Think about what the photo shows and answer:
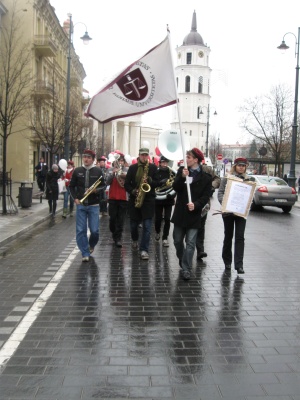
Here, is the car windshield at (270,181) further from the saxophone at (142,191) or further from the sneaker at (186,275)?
the sneaker at (186,275)

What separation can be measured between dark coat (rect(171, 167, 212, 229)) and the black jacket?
1.70 metres

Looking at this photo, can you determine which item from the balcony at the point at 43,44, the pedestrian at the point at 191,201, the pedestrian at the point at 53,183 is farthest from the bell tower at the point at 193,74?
the pedestrian at the point at 191,201

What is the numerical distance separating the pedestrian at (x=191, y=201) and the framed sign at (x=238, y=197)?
0.52 meters

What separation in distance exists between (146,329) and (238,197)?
3.39 m

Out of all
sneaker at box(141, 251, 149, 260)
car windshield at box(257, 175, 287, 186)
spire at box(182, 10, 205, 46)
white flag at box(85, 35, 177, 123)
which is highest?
spire at box(182, 10, 205, 46)

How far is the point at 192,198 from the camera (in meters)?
7.26

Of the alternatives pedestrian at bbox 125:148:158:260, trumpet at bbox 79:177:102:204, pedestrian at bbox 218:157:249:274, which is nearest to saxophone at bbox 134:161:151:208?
pedestrian at bbox 125:148:158:260

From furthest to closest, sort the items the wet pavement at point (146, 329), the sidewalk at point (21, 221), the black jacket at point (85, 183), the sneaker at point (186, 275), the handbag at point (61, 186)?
the handbag at point (61, 186) → the sidewalk at point (21, 221) → the black jacket at point (85, 183) → the sneaker at point (186, 275) → the wet pavement at point (146, 329)

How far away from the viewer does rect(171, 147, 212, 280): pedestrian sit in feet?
23.4

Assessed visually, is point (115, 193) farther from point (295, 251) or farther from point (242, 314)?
point (242, 314)

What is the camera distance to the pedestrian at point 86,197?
826 centimetres

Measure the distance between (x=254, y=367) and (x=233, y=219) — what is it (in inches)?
156

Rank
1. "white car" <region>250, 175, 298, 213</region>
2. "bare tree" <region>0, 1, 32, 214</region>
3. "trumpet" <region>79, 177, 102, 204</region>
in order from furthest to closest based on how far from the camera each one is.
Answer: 1. "white car" <region>250, 175, 298, 213</region>
2. "bare tree" <region>0, 1, 32, 214</region>
3. "trumpet" <region>79, 177, 102, 204</region>

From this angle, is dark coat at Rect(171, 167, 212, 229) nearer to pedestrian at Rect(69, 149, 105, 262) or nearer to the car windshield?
pedestrian at Rect(69, 149, 105, 262)
